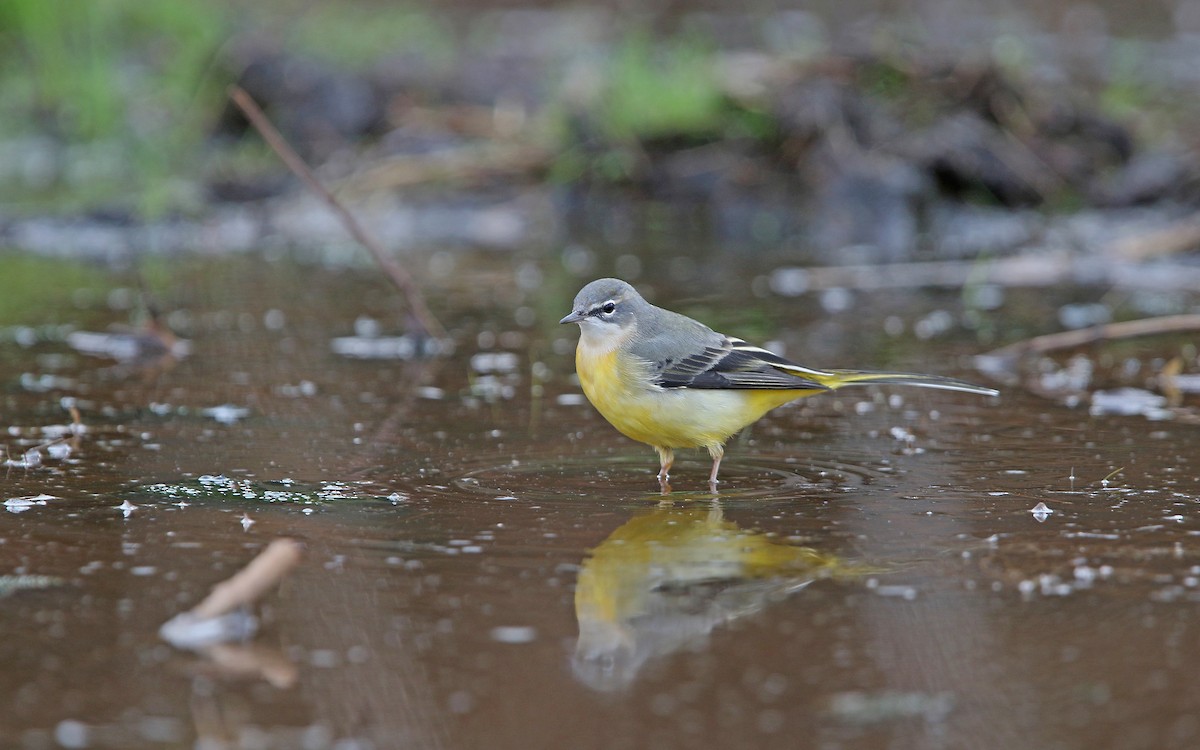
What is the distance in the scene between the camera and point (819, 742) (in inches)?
126

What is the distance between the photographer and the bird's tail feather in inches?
243

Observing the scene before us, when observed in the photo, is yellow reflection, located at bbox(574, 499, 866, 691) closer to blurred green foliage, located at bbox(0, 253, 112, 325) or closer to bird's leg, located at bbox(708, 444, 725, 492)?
bird's leg, located at bbox(708, 444, 725, 492)

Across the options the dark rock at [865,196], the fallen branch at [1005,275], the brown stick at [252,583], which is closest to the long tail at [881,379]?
the brown stick at [252,583]

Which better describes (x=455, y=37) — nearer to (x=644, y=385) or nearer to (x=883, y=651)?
(x=644, y=385)

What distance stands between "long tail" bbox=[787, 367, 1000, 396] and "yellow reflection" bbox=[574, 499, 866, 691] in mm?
A: 1306

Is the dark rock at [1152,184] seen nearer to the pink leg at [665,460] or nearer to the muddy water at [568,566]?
the muddy water at [568,566]

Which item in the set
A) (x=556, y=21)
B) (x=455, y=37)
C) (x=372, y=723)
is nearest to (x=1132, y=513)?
(x=372, y=723)

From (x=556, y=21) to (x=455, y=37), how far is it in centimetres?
311

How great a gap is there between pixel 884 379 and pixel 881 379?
0.08 feet

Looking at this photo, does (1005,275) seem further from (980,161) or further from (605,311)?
(605,311)

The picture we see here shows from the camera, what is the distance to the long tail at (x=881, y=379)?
243 inches

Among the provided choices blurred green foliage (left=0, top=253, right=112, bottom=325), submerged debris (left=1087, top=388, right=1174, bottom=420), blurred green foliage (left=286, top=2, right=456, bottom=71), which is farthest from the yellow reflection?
blurred green foliage (left=286, top=2, right=456, bottom=71)

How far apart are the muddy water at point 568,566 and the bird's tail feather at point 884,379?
25cm

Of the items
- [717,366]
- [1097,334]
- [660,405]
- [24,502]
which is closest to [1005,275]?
[1097,334]
